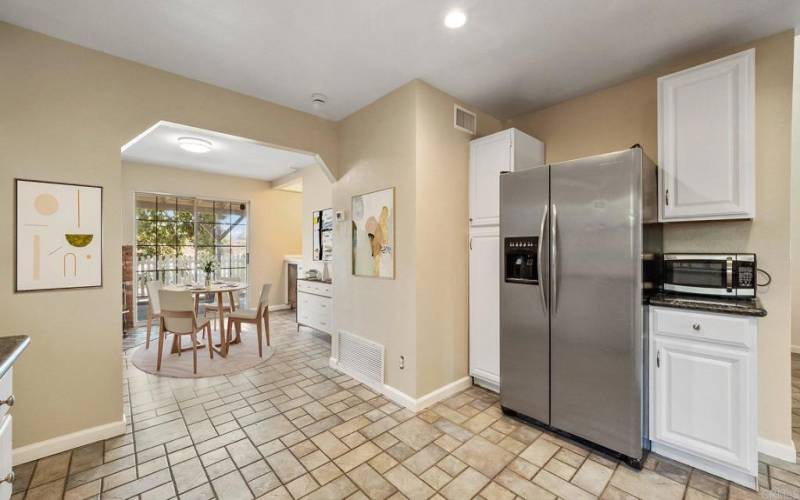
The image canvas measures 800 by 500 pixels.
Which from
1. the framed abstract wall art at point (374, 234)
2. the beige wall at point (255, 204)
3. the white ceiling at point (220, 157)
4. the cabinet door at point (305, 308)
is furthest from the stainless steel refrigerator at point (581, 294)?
the beige wall at point (255, 204)

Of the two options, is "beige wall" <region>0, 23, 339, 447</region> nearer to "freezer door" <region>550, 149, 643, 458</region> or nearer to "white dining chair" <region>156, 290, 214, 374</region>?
"white dining chair" <region>156, 290, 214, 374</region>

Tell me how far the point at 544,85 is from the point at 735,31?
1180 millimetres

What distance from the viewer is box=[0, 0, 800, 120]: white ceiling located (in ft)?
6.51

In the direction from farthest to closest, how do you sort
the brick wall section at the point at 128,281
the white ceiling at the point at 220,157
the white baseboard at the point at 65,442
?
1. the brick wall section at the point at 128,281
2. the white ceiling at the point at 220,157
3. the white baseboard at the point at 65,442

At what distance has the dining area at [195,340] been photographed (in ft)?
11.9

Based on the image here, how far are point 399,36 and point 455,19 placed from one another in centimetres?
39

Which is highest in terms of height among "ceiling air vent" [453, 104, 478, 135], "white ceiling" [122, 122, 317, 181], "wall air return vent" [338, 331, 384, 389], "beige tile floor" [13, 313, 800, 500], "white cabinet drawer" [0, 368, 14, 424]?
"white ceiling" [122, 122, 317, 181]

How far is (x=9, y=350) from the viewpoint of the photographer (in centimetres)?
134

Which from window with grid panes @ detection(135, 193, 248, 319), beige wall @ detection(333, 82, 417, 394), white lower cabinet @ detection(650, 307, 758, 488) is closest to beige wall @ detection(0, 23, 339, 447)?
beige wall @ detection(333, 82, 417, 394)

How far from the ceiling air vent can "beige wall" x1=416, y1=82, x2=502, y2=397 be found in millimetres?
54

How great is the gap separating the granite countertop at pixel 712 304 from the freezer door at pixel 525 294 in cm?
70

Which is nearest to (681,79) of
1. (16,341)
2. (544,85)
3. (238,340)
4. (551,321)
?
(544,85)

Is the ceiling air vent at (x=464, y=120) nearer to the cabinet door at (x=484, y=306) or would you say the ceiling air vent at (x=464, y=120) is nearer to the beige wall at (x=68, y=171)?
the cabinet door at (x=484, y=306)

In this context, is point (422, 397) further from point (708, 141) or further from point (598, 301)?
point (708, 141)
